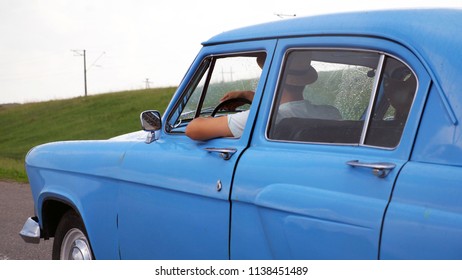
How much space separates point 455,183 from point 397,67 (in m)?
0.63

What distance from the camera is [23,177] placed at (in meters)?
16.9

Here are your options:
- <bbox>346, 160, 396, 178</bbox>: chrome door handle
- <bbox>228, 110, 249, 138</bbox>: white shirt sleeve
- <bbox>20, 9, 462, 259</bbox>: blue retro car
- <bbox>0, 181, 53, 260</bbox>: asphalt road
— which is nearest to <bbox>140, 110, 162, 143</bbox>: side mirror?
<bbox>20, 9, 462, 259</bbox>: blue retro car

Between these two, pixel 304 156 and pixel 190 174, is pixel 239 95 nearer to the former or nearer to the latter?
pixel 190 174

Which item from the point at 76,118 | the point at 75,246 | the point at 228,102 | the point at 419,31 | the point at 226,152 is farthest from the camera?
the point at 76,118

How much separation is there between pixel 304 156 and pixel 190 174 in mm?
715

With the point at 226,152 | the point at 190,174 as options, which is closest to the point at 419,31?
the point at 226,152

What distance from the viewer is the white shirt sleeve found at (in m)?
3.79

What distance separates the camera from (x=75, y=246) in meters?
5.02

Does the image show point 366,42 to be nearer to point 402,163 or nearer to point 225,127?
point 402,163

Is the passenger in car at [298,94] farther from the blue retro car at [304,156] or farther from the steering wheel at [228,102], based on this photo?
the steering wheel at [228,102]

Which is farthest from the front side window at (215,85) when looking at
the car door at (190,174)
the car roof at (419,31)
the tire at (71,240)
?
the tire at (71,240)

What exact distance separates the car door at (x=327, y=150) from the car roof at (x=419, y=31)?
4 centimetres

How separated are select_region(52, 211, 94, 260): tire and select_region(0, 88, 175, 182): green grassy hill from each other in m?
47.2

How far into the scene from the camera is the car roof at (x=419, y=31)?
2.79 m
